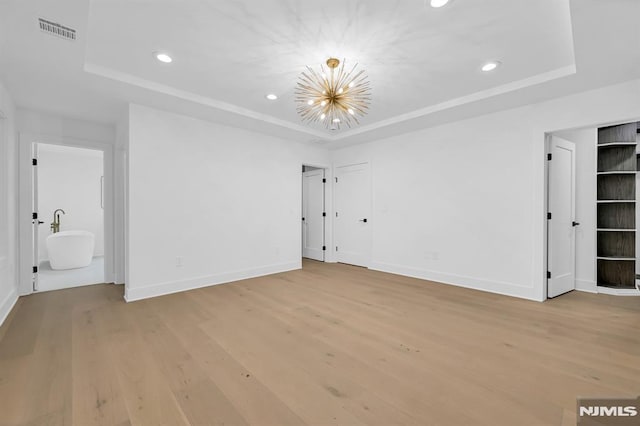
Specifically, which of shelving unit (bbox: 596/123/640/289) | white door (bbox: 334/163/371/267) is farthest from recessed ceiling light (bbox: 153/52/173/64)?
shelving unit (bbox: 596/123/640/289)

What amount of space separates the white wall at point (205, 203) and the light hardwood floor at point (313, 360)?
2.11 ft

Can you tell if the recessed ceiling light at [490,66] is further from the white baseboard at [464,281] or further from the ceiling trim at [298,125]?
the white baseboard at [464,281]

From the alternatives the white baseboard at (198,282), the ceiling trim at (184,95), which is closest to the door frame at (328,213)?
the white baseboard at (198,282)

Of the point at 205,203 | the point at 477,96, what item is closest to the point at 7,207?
the point at 205,203

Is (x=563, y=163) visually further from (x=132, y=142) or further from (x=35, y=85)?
(x=35, y=85)

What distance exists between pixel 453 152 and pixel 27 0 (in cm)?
482

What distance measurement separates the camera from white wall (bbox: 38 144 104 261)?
647cm

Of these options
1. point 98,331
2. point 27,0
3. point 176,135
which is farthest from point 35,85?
point 98,331

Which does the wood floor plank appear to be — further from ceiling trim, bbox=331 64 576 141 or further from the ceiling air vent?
ceiling trim, bbox=331 64 576 141

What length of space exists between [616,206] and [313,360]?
16.6ft

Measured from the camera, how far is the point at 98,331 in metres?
2.69

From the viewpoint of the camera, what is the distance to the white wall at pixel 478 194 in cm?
357

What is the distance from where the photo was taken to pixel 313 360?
2184mm

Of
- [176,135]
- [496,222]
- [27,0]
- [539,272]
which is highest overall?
[27,0]
